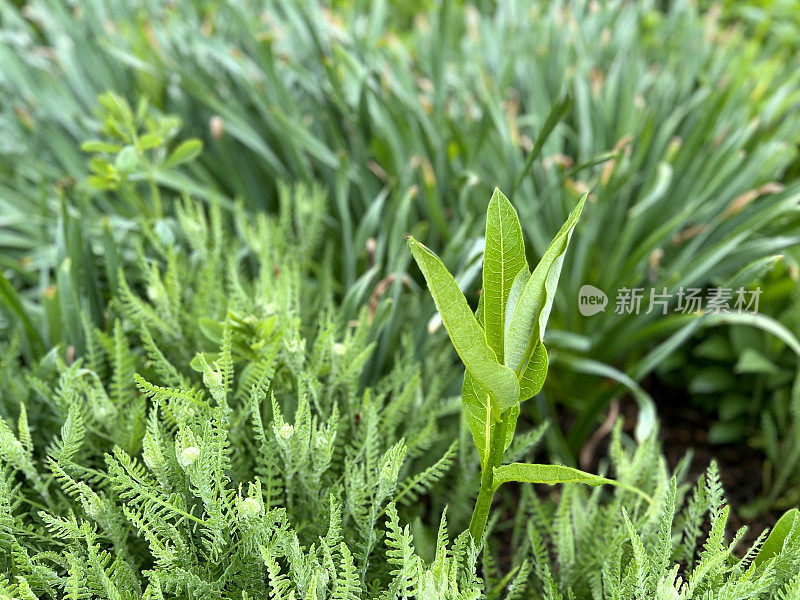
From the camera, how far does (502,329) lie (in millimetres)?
758

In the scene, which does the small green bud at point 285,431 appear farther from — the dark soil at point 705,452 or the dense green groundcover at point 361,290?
the dark soil at point 705,452

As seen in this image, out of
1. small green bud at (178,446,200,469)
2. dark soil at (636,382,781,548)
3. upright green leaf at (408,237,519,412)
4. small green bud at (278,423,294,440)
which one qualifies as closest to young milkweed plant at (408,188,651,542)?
upright green leaf at (408,237,519,412)

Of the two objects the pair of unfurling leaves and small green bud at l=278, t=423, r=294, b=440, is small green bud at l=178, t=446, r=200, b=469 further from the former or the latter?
the pair of unfurling leaves

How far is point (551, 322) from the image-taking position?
63.1 inches

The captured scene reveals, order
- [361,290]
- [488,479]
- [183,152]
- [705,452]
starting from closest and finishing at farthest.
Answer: [488,479] < [361,290] < [183,152] < [705,452]

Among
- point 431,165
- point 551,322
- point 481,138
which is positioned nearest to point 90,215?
point 431,165

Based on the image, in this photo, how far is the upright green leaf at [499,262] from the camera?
0.73m

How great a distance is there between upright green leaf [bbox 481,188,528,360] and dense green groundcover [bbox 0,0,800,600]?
2cm

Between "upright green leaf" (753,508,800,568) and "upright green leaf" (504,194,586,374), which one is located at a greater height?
"upright green leaf" (504,194,586,374)

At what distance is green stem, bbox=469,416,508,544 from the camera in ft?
2.54

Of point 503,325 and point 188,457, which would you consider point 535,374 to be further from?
point 188,457

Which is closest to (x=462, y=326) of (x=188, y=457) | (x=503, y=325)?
(x=503, y=325)

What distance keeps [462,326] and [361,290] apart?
0.56m

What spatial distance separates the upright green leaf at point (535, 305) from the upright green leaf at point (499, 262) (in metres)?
0.02
